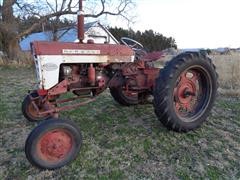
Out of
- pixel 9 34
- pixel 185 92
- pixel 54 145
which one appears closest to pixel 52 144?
pixel 54 145

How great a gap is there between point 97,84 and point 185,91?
1224mm

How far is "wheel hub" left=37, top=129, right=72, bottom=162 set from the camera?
9.37ft

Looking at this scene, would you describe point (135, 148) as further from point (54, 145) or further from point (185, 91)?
point (185, 91)

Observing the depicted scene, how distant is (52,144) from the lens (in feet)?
9.48

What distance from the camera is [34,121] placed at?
4316 mm

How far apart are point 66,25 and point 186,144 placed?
16.8 meters

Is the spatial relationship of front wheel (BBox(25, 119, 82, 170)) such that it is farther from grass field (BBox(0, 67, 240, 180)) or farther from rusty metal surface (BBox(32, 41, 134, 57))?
rusty metal surface (BBox(32, 41, 134, 57))

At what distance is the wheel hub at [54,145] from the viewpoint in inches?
112

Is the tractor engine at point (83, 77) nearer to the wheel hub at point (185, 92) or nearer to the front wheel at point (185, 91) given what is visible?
the front wheel at point (185, 91)

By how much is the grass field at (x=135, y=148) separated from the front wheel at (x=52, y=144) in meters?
0.10

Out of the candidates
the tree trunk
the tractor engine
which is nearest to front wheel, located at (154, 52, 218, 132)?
the tractor engine

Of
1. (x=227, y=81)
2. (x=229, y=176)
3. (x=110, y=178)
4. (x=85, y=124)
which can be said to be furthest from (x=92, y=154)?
(x=227, y=81)

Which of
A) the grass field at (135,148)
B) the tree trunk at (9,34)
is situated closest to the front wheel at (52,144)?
the grass field at (135,148)

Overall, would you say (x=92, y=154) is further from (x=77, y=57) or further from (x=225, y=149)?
(x=225, y=149)
